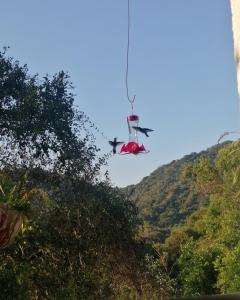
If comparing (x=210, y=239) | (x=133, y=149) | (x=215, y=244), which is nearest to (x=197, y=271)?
(x=215, y=244)

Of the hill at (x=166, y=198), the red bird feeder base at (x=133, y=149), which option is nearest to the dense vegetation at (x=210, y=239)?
the hill at (x=166, y=198)

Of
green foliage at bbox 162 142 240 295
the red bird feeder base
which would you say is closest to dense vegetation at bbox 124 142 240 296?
green foliage at bbox 162 142 240 295

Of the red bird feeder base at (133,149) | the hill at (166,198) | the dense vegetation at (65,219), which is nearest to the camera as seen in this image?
the red bird feeder base at (133,149)

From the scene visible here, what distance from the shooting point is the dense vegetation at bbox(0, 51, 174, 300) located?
7.49m

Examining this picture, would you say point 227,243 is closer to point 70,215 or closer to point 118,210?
point 118,210

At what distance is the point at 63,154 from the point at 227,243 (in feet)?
49.2

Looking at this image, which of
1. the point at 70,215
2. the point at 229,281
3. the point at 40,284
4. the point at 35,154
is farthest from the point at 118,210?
the point at 229,281

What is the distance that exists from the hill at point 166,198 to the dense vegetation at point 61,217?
23.3 meters

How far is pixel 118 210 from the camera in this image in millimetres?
12195

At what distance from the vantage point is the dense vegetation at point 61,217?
749cm

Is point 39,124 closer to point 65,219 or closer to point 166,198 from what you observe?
point 65,219

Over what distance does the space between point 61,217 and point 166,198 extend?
134 ft

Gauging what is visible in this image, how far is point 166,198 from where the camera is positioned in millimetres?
49094

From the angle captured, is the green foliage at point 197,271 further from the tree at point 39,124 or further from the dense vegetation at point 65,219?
the tree at point 39,124
